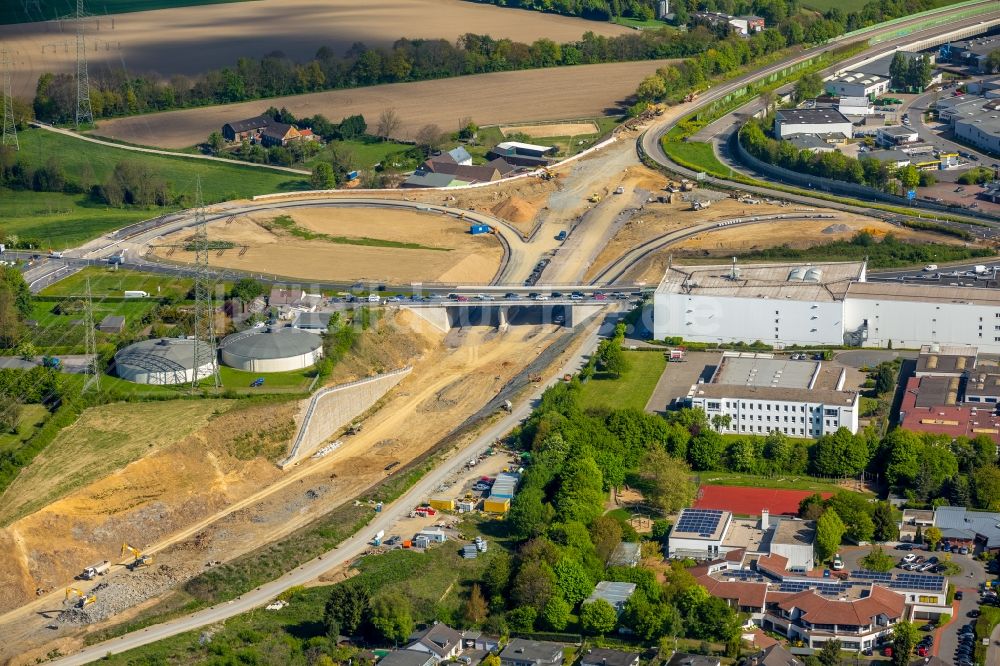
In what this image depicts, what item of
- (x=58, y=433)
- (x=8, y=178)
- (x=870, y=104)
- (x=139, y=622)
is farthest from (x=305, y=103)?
(x=139, y=622)

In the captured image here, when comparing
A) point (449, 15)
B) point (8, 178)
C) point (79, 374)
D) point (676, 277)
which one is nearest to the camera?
point (79, 374)

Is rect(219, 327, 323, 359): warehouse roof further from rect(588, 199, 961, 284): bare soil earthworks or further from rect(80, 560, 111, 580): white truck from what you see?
rect(588, 199, 961, 284): bare soil earthworks

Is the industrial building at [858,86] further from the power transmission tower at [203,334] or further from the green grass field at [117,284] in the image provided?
the power transmission tower at [203,334]

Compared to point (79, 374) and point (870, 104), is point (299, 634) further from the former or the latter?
point (870, 104)

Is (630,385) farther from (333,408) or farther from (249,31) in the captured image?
(249,31)

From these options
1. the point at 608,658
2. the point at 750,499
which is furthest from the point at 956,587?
the point at 608,658

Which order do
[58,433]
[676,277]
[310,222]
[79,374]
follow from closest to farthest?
1. [58,433]
2. [79,374]
3. [676,277]
4. [310,222]

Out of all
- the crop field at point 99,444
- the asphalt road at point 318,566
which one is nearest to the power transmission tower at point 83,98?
the crop field at point 99,444
